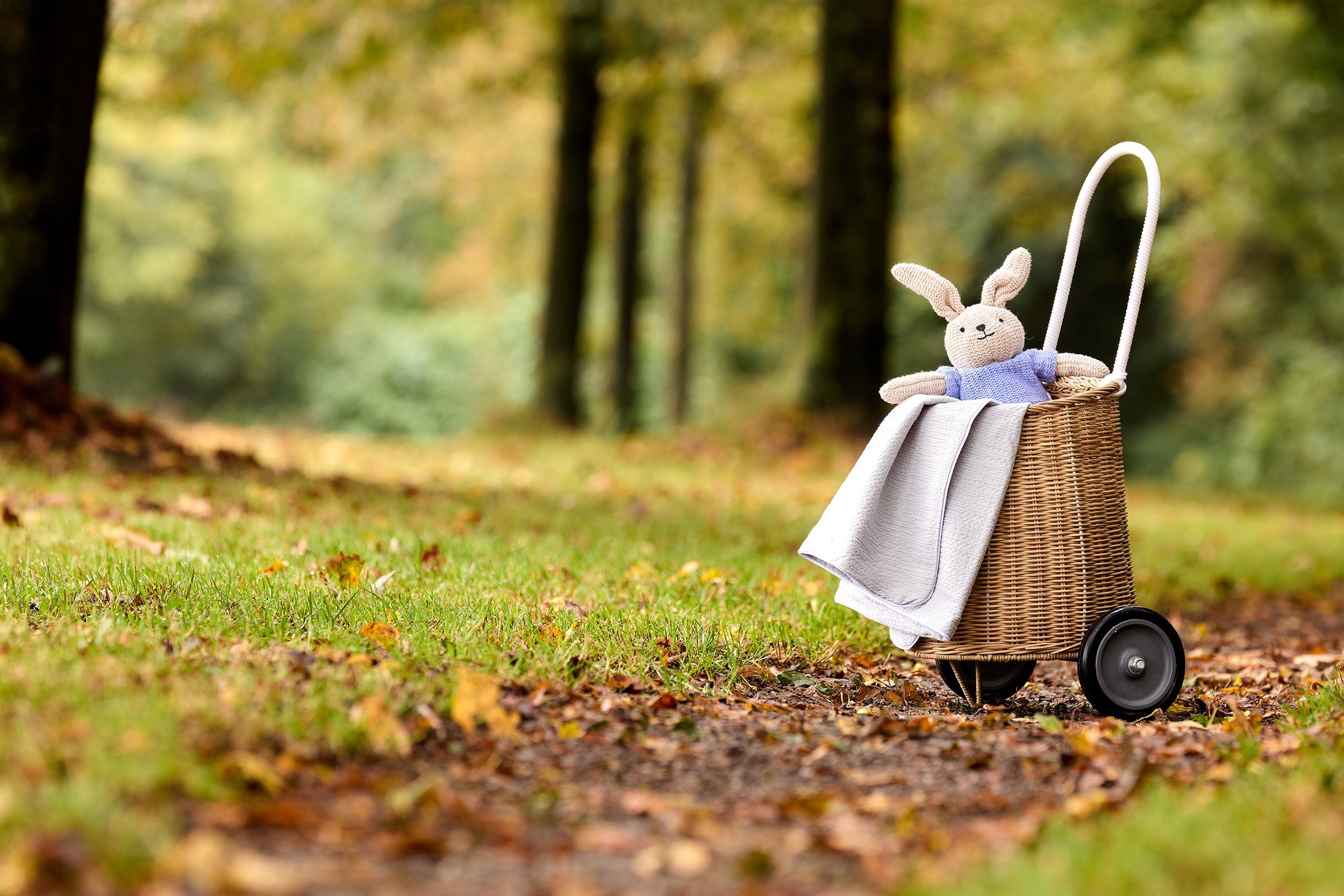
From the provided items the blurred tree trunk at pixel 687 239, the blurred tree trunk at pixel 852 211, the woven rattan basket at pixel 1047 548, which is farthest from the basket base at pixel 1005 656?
the blurred tree trunk at pixel 687 239

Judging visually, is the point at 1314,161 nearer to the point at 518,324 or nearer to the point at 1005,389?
the point at 1005,389

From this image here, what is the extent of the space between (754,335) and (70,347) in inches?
876

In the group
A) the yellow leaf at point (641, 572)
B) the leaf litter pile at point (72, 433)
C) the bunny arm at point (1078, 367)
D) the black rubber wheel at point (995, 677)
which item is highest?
the bunny arm at point (1078, 367)

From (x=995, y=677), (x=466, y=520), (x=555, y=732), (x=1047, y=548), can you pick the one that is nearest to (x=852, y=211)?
(x=466, y=520)

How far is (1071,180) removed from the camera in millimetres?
23188

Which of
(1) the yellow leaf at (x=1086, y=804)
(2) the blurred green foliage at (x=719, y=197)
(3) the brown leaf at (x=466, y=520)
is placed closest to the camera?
(1) the yellow leaf at (x=1086, y=804)

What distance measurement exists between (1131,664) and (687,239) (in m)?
17.8

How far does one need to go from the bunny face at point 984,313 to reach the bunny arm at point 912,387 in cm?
8

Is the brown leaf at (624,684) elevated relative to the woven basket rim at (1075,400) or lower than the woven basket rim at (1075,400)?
lower

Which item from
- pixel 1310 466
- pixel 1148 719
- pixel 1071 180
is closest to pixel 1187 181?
pixel 1071 180

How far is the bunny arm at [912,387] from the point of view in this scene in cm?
406

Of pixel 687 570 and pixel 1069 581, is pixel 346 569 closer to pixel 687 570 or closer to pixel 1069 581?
pixel 687 570

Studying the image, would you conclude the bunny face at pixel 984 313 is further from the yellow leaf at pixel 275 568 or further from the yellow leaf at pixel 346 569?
the yellow leaf at pixel 275 568

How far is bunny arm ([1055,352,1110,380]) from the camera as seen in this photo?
4051 mm
